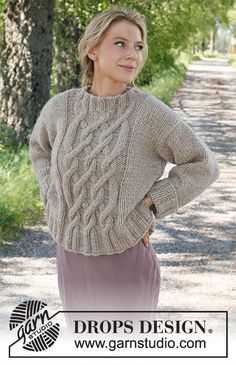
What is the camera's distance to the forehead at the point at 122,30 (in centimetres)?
322

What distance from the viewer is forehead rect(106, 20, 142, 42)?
127 inches

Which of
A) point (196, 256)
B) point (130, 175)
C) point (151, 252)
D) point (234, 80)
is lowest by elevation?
point (234, 80)

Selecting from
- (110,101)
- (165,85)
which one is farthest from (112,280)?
(165,85)

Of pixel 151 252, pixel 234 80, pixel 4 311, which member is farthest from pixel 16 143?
pixel 234 80

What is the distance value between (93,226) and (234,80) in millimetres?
34711

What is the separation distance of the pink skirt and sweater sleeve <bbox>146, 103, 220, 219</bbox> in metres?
0.21

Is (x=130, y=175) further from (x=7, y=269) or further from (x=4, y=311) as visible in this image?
(x=7, y=269)

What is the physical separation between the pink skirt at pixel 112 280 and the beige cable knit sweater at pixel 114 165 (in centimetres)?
4

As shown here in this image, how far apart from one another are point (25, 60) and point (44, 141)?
6.93m

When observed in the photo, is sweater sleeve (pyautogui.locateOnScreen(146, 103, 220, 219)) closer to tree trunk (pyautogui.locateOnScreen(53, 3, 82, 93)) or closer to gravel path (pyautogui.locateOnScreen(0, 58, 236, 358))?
gravel path (pyautogui.locateOnScreen(0, 58, 236, 358))

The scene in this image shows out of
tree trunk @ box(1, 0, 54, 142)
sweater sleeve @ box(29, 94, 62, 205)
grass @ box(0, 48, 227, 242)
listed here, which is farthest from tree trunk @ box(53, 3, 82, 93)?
sweater sleeve @ box(29, 94, 62, 205)

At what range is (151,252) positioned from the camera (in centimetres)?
331

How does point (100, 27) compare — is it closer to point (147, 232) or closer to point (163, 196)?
point (163, 196)

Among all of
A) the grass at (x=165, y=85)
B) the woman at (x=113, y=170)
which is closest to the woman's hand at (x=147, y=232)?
the woman at (x=113, y=170)
